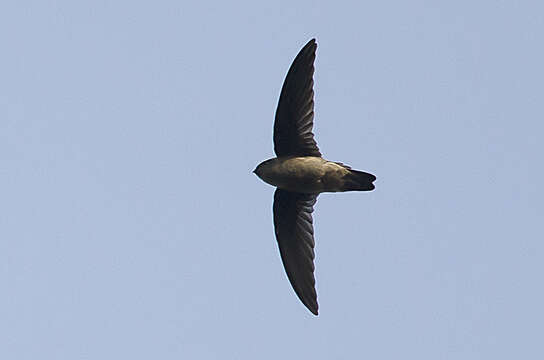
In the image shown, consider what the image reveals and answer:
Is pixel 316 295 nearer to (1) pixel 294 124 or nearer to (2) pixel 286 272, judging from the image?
(2) pixel 286 272

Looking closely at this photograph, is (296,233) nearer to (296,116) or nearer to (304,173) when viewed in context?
(304,173)

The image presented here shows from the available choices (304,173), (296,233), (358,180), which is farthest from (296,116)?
(296,233)

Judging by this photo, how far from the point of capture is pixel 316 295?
59.0 ft

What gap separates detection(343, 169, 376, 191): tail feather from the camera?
1739 centimetres

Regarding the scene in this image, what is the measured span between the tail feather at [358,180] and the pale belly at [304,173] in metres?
0.08

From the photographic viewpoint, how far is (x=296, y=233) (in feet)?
60.2

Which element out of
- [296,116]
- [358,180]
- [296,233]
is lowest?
[296,233]

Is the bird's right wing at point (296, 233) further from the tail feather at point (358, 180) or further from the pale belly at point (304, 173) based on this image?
the tail feather at point (358, 180)

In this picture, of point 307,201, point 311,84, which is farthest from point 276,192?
point 311,84

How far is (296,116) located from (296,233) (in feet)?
5.35

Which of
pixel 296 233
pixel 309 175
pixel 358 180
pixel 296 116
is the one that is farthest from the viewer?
pixel 296 233

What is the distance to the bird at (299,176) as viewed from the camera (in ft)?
57.5

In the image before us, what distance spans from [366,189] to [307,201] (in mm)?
1161

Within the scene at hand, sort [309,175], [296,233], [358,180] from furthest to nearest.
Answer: [296,233]
[309,175]
[358,180]
